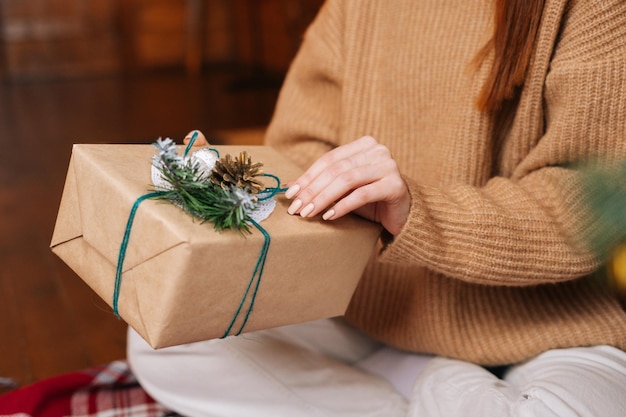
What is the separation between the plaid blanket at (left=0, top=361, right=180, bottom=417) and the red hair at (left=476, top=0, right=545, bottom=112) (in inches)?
A: 25.9

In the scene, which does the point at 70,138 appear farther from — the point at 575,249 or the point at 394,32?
the point at 575,249

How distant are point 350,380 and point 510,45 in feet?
1.60

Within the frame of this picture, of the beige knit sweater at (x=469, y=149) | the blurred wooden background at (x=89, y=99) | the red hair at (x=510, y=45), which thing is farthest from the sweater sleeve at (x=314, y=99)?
the blurred wooden background at (x=89, y=99)

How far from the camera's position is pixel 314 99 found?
3.64ft

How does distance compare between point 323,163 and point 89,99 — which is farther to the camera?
point 89,99

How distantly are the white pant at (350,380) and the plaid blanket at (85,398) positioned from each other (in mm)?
78

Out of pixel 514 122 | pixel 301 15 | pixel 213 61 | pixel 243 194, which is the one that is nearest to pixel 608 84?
pixel 514 122

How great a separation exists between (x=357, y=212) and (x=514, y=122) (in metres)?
0.29

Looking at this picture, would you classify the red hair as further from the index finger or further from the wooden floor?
the wooden floor

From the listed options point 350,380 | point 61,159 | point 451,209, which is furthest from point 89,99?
point 451,209

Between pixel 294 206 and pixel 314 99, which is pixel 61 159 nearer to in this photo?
pixel 314 99

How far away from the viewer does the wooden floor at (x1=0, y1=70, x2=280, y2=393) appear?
1.50 m

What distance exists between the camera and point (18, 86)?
416 centimetres

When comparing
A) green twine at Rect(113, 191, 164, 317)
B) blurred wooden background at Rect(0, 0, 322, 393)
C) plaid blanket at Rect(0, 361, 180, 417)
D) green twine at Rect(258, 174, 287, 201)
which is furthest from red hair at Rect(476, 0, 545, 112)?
blurred wooden background at Rect(0, 0, 322, 393)
